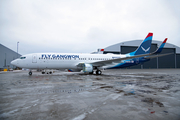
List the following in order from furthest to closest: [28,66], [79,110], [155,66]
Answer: [155,66], [28,66], [79,110]

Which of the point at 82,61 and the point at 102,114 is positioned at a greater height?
the point at 82,61

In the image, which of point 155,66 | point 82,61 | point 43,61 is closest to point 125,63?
point 82,61

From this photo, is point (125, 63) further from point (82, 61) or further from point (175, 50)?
point (175, 50)

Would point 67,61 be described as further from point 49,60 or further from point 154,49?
point 154,49

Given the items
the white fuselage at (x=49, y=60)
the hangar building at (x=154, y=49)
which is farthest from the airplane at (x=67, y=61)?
the hangar building at (x=154, y=49)

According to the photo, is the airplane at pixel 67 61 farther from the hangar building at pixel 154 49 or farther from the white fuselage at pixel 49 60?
the hangar building at pixel 154 49

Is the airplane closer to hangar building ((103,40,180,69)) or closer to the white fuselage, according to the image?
the white fuselage

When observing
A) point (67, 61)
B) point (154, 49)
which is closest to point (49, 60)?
point (67, 61)

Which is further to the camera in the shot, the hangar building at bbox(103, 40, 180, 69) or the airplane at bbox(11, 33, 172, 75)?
the hangar building at bbox(103, 40, 180, 69)

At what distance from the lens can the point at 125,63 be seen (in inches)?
827

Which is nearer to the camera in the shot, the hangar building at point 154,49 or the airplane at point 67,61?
the airplane at point 67,61

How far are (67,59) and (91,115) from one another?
15.5 meters

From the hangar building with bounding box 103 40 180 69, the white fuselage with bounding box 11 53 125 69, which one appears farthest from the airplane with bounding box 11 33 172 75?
the hangar building with bounding box 103 40 180 69

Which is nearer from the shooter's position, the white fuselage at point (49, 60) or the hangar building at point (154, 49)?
the white fuselage at point (49, 60)
